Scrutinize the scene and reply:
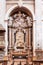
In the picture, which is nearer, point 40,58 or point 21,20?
point 40,58

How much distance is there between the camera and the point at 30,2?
513 inches

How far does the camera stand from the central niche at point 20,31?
42.7 feet

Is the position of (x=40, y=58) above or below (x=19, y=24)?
below

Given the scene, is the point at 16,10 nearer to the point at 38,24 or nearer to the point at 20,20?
the point at 20,20

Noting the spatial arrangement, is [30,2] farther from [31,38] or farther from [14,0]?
[31,38]

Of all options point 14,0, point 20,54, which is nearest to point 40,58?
point 20,54

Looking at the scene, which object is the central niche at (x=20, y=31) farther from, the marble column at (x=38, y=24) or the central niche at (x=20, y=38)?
the marble column at (x=38, y=24)

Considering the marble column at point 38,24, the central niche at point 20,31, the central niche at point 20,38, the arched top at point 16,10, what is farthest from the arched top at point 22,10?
the central niche at point 20,38

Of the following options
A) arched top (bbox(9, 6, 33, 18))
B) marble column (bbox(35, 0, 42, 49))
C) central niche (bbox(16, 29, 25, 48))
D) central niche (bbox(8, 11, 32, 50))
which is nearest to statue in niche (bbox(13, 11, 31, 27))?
central niche (bbox(8, 11, 32, 50))

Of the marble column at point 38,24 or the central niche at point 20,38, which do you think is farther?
the central niche at point 20,38

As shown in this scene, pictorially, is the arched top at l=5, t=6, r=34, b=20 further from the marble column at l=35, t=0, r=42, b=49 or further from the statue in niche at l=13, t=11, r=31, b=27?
the marble column at l=35, t=0, r=42, b=49

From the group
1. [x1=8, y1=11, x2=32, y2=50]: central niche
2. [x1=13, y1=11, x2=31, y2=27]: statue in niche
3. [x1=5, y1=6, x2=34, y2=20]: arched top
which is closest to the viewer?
[x1=5, y1=6, x2=34, y2=20]: arched top

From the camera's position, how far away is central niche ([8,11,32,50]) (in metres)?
13.0

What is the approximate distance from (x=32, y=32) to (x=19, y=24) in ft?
2.85
